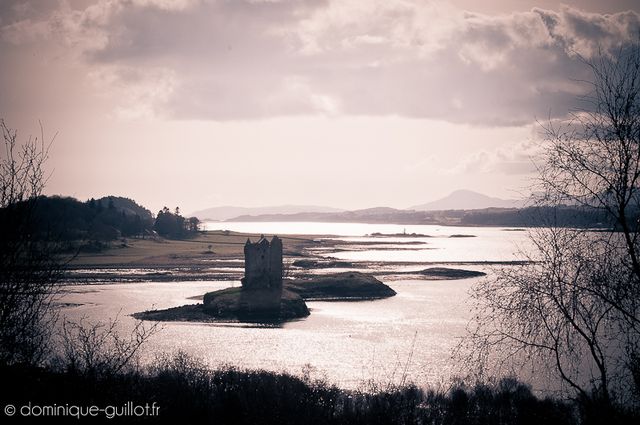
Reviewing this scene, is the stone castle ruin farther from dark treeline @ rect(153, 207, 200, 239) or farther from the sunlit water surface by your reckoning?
dark treeline @ rect(153, 207, 200, 239)

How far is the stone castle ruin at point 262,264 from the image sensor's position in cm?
7588

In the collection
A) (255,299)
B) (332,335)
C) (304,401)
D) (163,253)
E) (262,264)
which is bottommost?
(332,335)

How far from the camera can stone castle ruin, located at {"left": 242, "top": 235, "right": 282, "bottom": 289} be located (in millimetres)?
75875

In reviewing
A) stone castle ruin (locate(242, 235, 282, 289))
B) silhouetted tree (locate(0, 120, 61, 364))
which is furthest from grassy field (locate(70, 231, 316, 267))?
silhouetted tree (locate(0, 120, 61, 364))

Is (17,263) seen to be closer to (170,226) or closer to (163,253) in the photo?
(163,253)

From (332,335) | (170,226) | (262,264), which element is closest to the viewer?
(332,335)

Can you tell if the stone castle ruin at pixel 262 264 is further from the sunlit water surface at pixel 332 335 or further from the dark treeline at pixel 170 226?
the dark treeline at pixel 170 226

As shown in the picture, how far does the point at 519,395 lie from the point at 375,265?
348 feet

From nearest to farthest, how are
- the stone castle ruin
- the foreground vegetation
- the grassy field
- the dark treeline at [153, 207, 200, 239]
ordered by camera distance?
the foreground vegetation
the stone castle ruin
the grassy field
the dark treeline at [153, 207, 200, 239]

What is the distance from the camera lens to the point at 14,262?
44.5 feet

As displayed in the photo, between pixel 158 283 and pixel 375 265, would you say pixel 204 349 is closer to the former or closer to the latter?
pixel 158 283

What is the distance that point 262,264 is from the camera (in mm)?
76625

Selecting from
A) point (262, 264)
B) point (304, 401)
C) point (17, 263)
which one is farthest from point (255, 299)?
point (17, 263)

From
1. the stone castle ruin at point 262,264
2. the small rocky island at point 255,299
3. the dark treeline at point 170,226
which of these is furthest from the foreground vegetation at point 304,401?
the dark treeline at point 170,226
